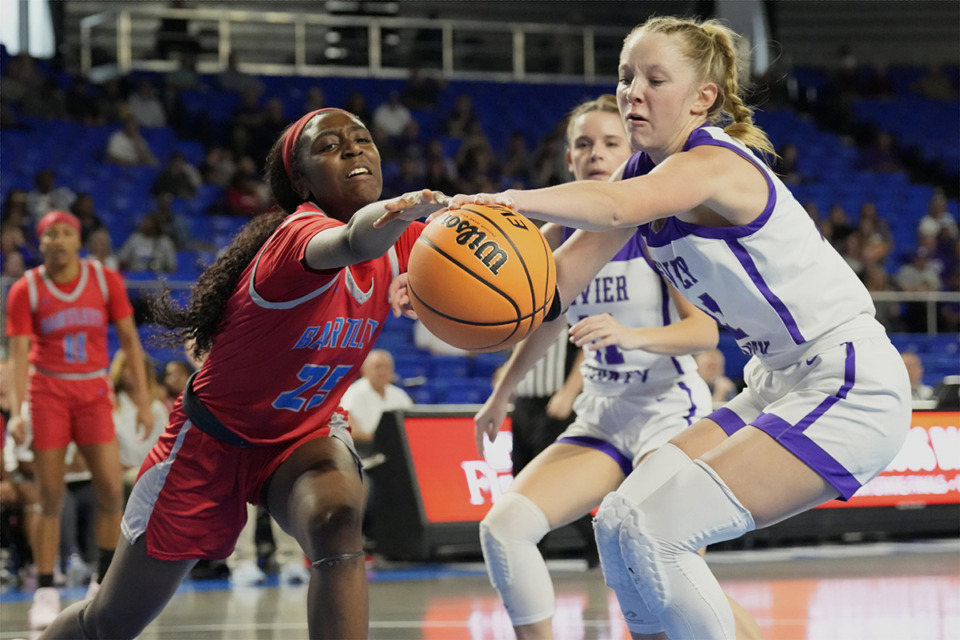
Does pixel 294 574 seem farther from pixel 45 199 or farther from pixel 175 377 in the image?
pixel 45 199

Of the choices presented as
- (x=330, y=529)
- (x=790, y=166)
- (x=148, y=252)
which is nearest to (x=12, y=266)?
(x=148, y=252)

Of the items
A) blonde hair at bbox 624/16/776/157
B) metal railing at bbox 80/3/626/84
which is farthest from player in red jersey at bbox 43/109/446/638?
metal railing at bbox 80/3/626/84

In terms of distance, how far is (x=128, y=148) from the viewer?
13.8 meters

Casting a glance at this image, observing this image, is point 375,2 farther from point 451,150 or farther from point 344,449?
point 344,449

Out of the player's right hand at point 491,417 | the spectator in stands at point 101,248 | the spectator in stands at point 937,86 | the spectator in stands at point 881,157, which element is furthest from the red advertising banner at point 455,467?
the spectator in stands at point 937,86

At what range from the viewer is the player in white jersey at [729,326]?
2.72m

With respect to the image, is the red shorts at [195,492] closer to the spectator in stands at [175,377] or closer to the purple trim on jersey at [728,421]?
the purple trim on jersey at [728,421]

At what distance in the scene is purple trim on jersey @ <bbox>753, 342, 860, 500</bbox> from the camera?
2744 millimetres

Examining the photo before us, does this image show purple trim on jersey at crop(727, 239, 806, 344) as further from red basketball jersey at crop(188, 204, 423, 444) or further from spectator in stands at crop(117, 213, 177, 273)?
spectator in stands at crop(117, 213, 177, 273)

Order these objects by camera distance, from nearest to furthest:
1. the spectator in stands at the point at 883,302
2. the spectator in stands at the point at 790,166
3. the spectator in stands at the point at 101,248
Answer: the spectator in stands at the point at 101,248
the spectator in stands at the point at 883,302
the spectator in stands at the point at 790,166

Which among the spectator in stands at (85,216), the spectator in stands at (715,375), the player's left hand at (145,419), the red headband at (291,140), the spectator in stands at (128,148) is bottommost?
the spectator in stands at (715,375)

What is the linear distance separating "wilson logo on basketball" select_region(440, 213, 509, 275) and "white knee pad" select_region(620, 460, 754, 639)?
0.69 meters

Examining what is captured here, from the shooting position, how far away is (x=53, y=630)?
352cm

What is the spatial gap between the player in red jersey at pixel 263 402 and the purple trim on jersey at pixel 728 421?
1043mm
